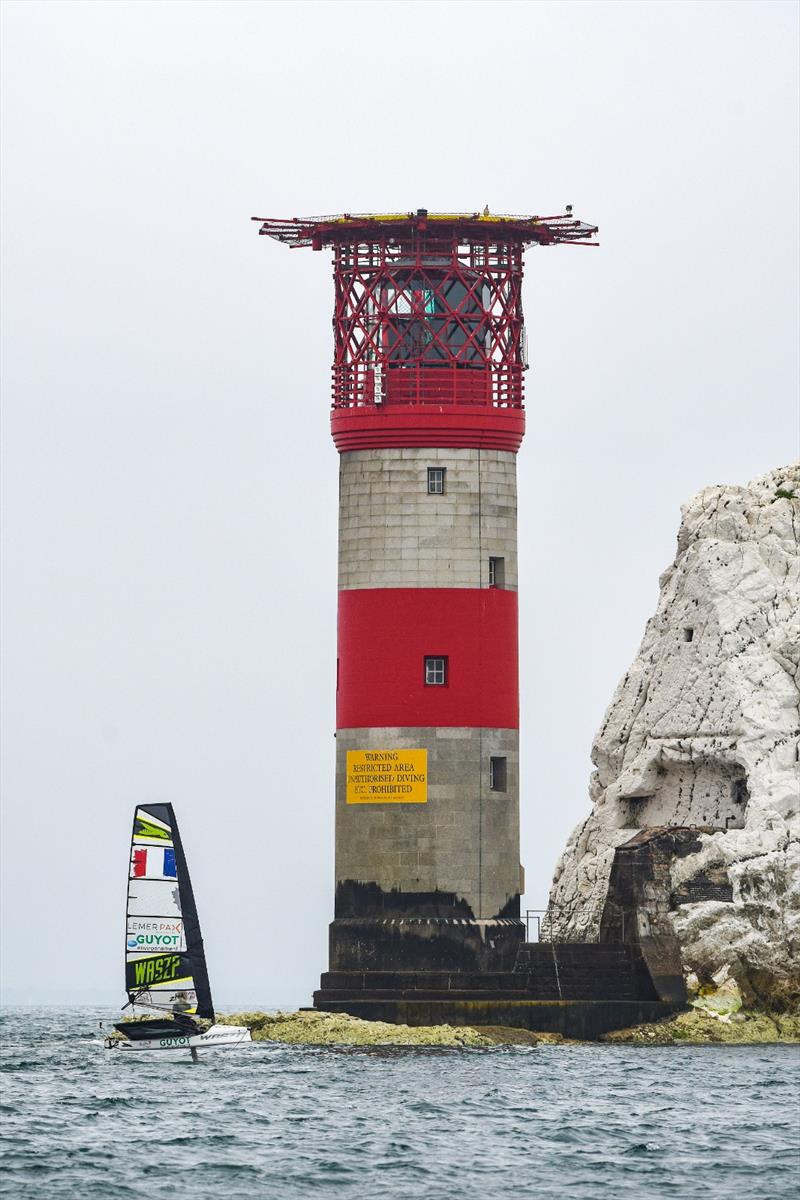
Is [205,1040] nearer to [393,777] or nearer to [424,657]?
[393,777]

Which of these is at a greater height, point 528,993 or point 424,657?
point 424,657

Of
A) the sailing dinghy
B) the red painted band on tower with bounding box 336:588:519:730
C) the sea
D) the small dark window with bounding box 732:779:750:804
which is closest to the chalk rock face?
the small dark window with bounding box 732:779:750:804

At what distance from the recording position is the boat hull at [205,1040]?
64.2 meters

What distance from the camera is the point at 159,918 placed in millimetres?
64688

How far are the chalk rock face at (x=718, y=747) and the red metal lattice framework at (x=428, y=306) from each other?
22.1 ft

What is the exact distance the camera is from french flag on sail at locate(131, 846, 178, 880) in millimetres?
64250

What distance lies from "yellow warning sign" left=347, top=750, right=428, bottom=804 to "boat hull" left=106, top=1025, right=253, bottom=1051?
239 inches

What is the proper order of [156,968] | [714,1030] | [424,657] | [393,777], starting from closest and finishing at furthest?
1. [156,968]
2. [714,1030]
3. [393,777]
4. [424,657]

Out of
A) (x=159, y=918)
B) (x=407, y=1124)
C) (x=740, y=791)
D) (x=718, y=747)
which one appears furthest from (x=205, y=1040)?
(x=740, y=791)

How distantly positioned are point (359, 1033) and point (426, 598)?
9487mm

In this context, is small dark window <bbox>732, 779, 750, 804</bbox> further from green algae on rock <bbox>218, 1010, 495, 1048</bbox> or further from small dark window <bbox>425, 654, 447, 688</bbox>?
green algae on rock <bbox>218, 1010, 495, 1048</bbox>

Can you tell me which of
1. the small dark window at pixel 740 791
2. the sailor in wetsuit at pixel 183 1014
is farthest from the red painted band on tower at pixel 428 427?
the sailor in wetsuit at pixel 183 1014

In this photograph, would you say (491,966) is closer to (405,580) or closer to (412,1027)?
(412,1027)

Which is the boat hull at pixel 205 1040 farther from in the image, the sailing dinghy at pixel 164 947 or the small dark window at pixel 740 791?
the small dark window at pixel 740 791
